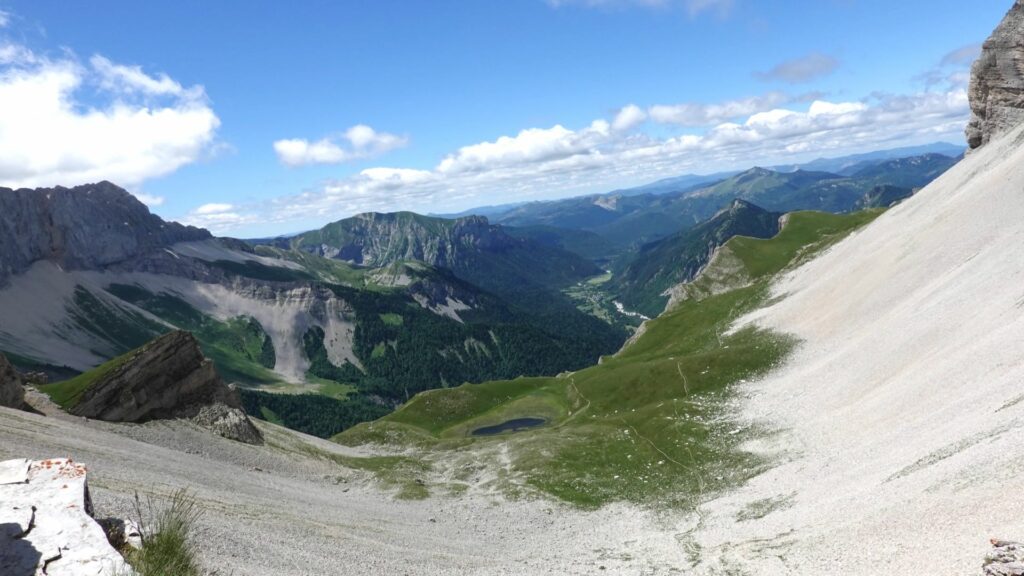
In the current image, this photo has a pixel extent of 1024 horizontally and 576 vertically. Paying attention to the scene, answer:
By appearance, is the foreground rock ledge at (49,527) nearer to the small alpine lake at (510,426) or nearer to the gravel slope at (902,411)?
the gravel slope at (902,411)

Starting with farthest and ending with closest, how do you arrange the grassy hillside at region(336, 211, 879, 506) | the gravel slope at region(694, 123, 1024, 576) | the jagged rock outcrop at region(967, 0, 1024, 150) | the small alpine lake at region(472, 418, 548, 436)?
the jagged rock outcrop at region(967, 0, 1024, 150) < the small alpine lake at region(472, 418, 548, 436) < the grassy hillside at region(336, 211, 879, 506) < the gravel slope at region(694, 123, 1024, 576)

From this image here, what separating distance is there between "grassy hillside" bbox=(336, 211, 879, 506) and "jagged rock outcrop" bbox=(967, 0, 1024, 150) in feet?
153

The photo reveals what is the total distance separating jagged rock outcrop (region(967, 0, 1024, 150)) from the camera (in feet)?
463

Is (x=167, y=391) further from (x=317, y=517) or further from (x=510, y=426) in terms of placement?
(x=510, y=426)

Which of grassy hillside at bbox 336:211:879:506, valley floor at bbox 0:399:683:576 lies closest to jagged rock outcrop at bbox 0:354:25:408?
valley floor at bbox 0:399:683:576

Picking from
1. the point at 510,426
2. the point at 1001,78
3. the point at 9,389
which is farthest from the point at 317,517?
the point at 1001,78

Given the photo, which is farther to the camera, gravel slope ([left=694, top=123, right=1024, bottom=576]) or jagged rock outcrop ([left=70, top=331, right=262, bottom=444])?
jagged rock outcrop ([left=70, top=331, right=262, bottom=444])

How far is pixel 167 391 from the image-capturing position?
8438 centimetres

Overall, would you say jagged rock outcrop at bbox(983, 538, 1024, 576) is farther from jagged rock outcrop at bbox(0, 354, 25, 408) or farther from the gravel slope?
jagged rock outcrop at bbox(0, 354, 25, 408)

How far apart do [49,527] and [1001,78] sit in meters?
202

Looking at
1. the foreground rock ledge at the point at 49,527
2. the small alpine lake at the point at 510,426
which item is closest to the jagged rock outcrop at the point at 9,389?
the foreground rock ledge at the point at 49,527

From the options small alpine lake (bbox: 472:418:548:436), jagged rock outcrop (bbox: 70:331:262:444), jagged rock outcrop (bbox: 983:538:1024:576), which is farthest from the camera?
small alpine lake (bbox: 472:418:548:436)

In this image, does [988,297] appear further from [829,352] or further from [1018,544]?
[1018,544]

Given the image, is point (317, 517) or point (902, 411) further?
point (902, 411)
